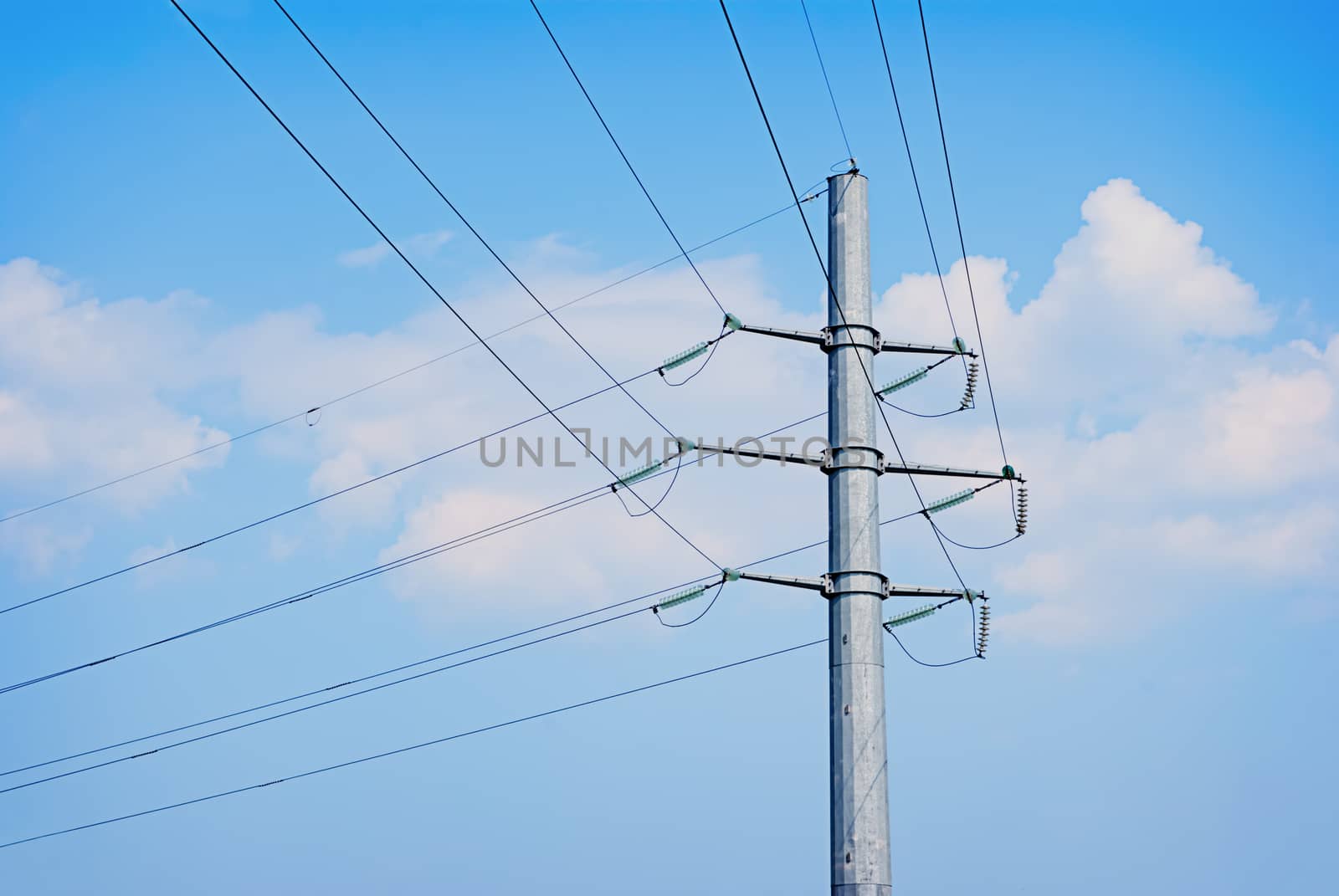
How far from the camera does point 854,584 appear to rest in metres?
20.5

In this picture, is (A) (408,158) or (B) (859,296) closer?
(A) (408,158)

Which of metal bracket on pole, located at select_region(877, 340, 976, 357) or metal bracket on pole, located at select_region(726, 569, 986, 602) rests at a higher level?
metal bracket on pole, located at select_region(877, 340, 976, 357)

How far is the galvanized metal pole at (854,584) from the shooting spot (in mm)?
19328

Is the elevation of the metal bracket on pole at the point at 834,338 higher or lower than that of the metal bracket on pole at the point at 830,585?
higher

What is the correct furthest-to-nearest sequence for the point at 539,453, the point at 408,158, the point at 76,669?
the point at 76,669
the point at 539,453
the point at 408,158

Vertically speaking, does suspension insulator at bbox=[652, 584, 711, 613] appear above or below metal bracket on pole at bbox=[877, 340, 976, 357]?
below

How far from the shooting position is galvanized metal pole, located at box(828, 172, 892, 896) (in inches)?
761

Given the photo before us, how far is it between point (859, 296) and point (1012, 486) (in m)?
4.51

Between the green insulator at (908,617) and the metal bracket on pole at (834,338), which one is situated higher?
the metal bracket on pole at (834,338)

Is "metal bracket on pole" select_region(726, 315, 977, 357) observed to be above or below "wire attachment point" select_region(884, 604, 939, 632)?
above

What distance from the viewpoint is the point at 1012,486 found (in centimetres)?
2289

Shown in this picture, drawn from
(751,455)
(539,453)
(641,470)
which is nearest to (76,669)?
(539,453)

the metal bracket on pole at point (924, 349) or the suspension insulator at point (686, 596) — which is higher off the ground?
the metal bracket on pole at point (924, 349)

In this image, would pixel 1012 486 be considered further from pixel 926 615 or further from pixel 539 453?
pixel 539 453
